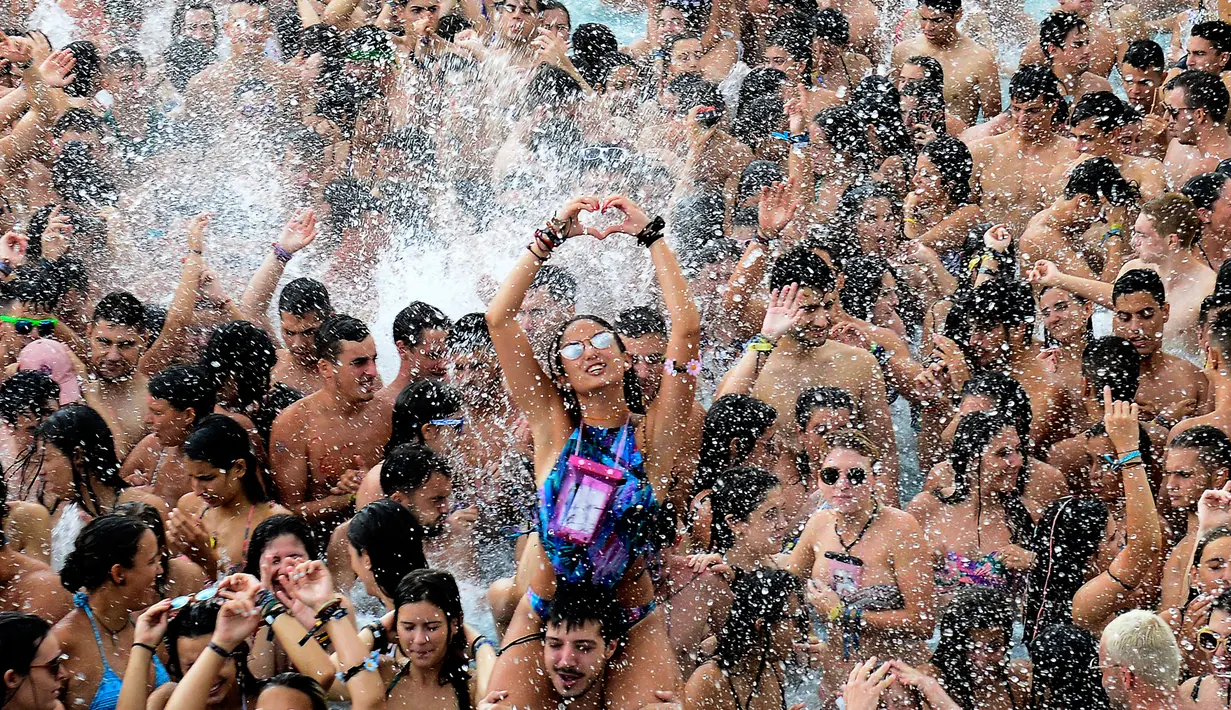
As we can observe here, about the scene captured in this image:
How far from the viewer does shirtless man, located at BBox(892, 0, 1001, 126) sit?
8078 mm

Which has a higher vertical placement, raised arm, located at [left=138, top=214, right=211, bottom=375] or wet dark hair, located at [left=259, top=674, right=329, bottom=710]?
raised arm, located at [left=138, top=214, right=211, bottom=375]

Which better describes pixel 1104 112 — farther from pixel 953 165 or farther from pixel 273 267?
pixel 273 267

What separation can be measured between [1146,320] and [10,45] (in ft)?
19.2

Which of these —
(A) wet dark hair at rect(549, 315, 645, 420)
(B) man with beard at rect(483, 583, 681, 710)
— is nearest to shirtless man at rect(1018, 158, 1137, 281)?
(A) wet dark hair at rect(549, 315, 645, 420)

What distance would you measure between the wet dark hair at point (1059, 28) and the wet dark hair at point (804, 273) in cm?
305

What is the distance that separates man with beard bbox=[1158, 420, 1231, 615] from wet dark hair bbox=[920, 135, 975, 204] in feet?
8.72

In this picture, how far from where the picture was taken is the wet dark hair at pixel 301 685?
12.2 ft

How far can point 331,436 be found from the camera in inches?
211

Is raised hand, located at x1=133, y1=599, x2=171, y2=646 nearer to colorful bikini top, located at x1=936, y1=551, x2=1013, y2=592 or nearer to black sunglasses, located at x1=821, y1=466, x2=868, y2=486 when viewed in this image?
black sunglasses, located at x1=821, y1=466, x2=868, y2=486

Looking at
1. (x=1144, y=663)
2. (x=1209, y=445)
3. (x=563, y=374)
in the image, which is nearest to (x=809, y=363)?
(x=563, y=374)

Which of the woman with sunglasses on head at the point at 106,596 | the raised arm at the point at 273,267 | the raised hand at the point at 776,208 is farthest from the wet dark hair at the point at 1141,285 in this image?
the woman with sunglasses on head at the point at 106,596

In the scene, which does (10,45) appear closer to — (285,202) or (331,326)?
(285,202)

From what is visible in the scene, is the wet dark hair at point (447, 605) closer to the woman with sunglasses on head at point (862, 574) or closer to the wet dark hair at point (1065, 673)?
the woman with sunglasses on head at point (862, 574)

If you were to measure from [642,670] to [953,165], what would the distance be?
374cm
